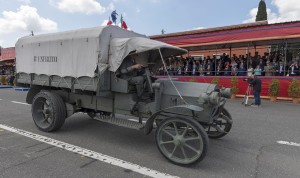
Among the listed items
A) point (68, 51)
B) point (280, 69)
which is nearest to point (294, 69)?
point (280, 69)

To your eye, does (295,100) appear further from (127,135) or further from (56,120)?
(56,120)

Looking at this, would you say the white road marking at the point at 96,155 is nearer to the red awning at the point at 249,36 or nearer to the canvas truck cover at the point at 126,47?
the canvas truck cover at the point at 126,47

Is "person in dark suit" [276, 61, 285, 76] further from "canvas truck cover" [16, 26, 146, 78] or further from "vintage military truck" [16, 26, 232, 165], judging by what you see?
"canvas truck cover" [16, 26, 146, 78]

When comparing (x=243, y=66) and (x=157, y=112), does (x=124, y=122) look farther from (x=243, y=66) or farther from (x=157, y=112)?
(x=243, y=66)

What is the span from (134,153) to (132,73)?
1743mm

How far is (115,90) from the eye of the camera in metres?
5.18

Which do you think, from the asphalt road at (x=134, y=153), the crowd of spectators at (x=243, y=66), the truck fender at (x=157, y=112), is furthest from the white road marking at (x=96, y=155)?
the crowd of spectators at (x=243, y=66)

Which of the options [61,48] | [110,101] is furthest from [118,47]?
[61,48]

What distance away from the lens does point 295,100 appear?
1216 cm

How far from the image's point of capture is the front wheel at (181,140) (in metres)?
3.99

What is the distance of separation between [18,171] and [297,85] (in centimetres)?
1252

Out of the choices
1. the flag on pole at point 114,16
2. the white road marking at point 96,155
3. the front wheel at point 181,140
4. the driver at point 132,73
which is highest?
the flag on pole at point 114,16

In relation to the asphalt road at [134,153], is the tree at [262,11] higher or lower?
higher

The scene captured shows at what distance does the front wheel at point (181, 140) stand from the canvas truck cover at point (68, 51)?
1793mm
